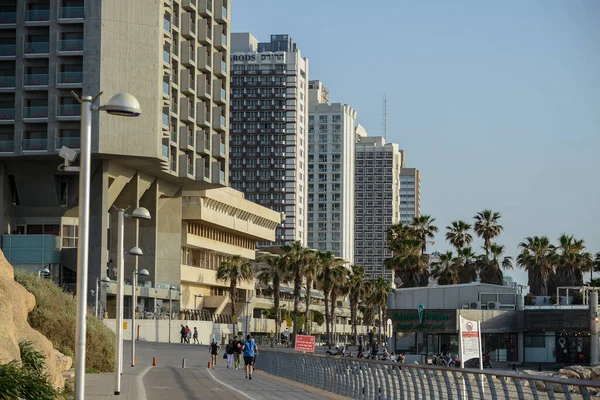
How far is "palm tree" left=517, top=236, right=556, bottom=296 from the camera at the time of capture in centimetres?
10631

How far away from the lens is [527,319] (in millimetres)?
78312

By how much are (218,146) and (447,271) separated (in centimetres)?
2659

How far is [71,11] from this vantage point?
90.9 meters

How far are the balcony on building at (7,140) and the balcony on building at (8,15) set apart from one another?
8971 millimetres

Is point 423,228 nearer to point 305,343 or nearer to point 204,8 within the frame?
point 204,8

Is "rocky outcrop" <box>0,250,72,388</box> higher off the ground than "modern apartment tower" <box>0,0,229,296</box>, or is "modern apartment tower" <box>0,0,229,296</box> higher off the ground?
"modern apartment tower" <box>0,0,229,296</box>

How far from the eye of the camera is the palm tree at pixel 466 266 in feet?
359

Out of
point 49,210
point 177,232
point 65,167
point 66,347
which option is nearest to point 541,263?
point 177,232

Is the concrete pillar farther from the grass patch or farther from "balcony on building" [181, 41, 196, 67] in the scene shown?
"balcony on building" [181, 41, 196, 67]

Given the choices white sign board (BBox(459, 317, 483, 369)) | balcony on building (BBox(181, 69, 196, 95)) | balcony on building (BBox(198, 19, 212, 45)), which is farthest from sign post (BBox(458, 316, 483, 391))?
balcony on building (BBox(198, 19, 212, 45))

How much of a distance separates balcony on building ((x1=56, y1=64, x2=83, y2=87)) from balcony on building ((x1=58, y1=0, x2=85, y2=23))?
3925 millimetres

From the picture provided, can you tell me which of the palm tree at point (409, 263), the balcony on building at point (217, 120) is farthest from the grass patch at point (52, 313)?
the balcony on building at point (217, 120)

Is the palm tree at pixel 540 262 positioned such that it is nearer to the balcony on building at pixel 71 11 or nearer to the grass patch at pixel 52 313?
the balcony on building at pixel 71 11

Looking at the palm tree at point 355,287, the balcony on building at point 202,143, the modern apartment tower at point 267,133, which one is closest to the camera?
the balcony on building at point 202,143
